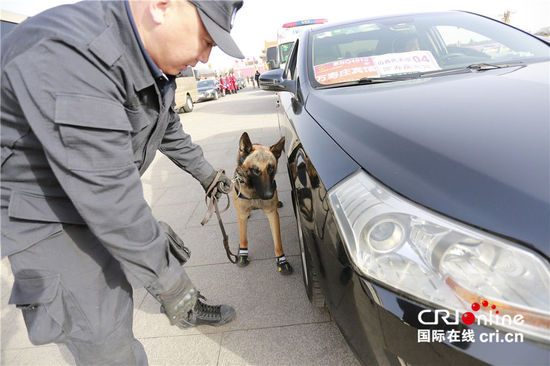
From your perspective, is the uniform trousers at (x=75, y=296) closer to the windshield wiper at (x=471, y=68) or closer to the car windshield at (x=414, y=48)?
the car windshield at (x=414, y=48)

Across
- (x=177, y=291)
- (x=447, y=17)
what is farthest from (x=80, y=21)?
(x=447, y=17)

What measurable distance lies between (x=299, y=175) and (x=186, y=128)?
8.83m

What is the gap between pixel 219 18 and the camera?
94 centimetres

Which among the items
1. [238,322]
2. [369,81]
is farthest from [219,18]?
[238,322]

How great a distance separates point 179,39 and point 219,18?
0.15 metres

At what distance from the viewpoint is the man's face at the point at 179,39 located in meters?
0.89

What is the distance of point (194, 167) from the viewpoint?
1867 mm

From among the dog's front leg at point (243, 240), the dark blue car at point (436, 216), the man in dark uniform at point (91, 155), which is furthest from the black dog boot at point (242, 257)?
the man in dark uniform at point (91, 155)

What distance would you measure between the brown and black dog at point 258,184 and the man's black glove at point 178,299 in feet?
3.27

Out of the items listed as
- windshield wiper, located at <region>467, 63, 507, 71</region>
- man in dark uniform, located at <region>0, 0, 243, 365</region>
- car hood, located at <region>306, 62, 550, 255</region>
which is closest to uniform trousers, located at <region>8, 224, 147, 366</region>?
man in dark uniform, located at <region>0, 0, 243, 365</region>

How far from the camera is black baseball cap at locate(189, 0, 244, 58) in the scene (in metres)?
0.90

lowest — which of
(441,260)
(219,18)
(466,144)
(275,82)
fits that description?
(441,260)

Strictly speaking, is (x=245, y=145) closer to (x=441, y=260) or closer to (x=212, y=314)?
(x=212, y=314)

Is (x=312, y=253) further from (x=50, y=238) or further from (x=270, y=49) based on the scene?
(x=270, y=49)
